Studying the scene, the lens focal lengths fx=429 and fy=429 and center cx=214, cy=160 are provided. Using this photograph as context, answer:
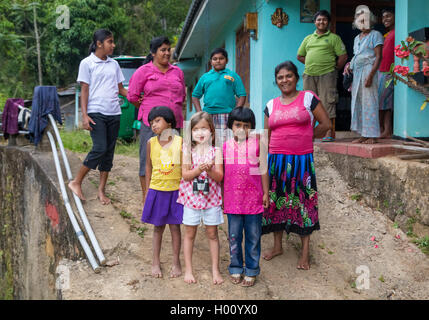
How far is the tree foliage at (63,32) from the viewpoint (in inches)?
752

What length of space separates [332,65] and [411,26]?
0.99 m

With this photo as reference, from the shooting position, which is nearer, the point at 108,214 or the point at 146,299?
the point at 146,299

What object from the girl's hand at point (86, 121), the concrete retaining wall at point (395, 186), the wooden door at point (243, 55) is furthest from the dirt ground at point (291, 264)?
the wooden door at point (243, 55)

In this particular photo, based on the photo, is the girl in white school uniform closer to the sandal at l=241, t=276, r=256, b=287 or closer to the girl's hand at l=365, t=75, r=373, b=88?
the sandal at l=241, t=276, r=256, b=287

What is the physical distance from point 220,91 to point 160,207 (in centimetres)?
153

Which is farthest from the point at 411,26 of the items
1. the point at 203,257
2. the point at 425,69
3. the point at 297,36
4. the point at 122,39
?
the point at 122,39

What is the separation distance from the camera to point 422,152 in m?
4.10

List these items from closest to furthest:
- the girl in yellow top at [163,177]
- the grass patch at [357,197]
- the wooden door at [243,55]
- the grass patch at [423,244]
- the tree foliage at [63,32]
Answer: the girl in yellow top at [163,177], the grass patch at [423,244], the grass patch at [357,197], the wooden door at [243,55], the tree foliage at [63,32]

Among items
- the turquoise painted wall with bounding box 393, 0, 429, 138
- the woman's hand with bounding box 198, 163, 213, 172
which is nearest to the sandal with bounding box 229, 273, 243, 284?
the woman's hand with bounding box 198, 163, 213, 172

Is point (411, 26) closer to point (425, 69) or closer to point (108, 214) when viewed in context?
point (425, 69)

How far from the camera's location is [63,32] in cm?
1936

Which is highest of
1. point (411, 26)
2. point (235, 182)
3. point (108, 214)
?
point (411, 26)

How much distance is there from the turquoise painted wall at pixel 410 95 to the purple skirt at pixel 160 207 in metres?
2.63

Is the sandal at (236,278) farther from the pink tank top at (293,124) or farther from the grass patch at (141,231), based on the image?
the grass patch at (141,231)
